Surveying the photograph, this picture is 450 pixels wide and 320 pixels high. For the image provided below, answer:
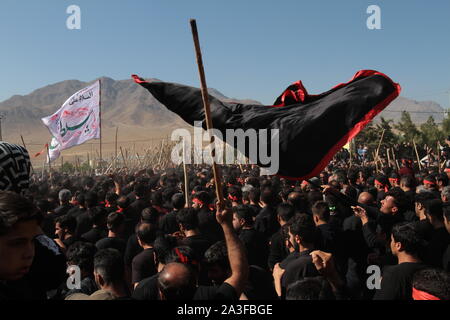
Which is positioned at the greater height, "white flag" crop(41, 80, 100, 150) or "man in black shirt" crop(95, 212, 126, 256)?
"white flag" crop(41, 80, 100, 150)

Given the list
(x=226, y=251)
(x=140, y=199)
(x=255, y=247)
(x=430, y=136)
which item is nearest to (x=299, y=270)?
(x=226, y=251)

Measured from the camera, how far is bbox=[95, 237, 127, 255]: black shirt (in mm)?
4529

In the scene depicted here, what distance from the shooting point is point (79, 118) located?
38.6ft

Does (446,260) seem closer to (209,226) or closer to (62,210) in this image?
(209,226)

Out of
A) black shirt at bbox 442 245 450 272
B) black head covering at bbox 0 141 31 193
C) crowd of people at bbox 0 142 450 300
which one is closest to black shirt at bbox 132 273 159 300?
crowd of people at bbox 0 142 450 300

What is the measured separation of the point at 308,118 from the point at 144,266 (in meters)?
2.19

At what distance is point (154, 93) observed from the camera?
11.7ft

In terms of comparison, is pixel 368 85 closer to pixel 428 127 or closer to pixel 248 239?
pixel 248 239

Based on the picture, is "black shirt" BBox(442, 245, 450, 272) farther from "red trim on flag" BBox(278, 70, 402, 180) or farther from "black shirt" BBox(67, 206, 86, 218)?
"black shirt" BBox(67, 206, 86, 218)

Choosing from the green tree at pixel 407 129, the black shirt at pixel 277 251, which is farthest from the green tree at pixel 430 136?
the black shirt at pixel 277 251

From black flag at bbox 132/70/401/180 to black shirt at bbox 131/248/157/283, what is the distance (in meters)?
1.52

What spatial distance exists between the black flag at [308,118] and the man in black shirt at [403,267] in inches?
34.0

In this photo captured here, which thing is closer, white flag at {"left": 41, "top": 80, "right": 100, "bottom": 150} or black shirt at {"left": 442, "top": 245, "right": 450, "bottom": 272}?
black shirt at {"left": 442, "top": 245, "right": 450, "bottom": 272}

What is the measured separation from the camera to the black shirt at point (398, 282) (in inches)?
117
